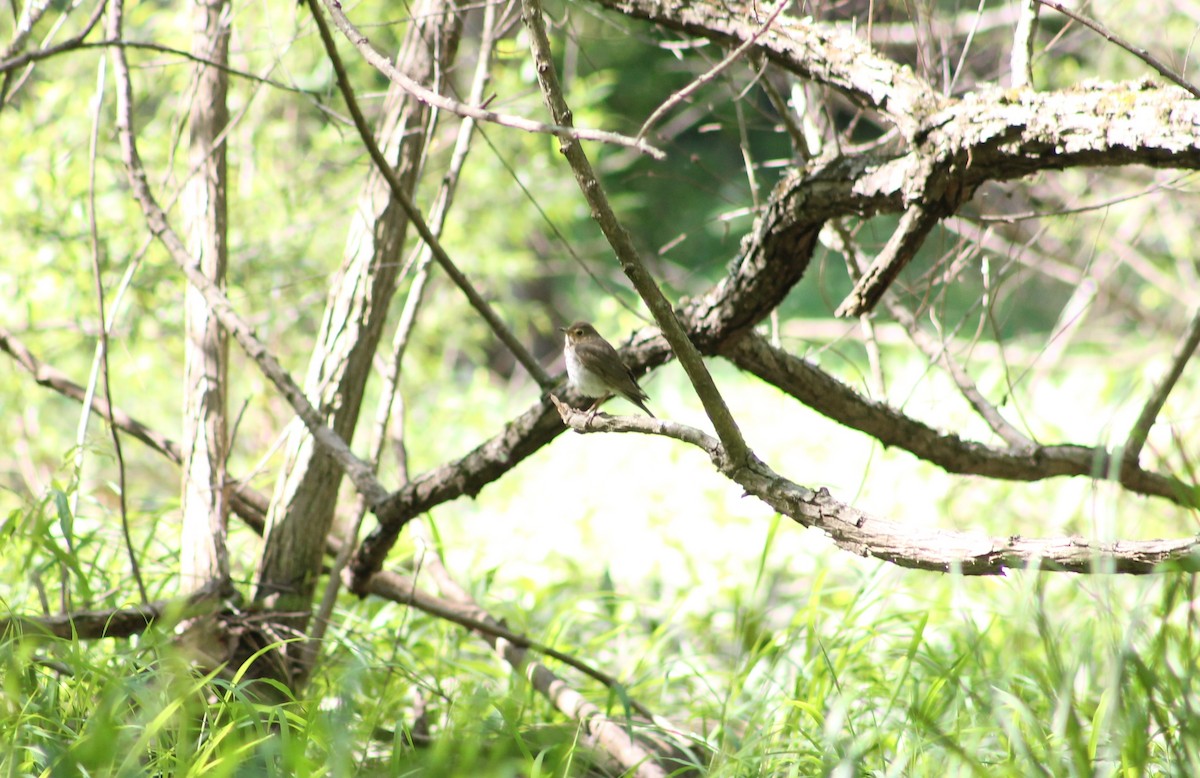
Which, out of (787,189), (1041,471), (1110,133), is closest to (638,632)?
(1041,471)

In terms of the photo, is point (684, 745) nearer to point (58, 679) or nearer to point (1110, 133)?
point (58, 679)

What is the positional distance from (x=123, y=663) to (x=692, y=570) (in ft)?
9.36

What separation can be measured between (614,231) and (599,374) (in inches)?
55.5

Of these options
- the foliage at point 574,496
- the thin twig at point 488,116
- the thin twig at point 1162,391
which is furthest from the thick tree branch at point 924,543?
the thin twig at point 1162,391

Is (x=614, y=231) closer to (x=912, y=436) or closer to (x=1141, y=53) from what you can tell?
(x=1141, y=53)

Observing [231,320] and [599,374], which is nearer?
[231,320]

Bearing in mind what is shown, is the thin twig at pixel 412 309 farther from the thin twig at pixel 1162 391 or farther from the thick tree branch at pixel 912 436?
the thin twig at pixel 1162 391

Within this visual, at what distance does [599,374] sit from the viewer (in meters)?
3.07

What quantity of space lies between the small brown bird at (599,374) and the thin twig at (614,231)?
0.90m

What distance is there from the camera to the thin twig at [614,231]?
160 centimetres

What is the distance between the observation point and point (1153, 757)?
84.7 inches

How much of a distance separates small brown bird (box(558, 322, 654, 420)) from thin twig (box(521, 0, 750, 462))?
2.96 ft

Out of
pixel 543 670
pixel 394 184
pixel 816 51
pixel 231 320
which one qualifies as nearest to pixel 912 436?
pixel 816 51

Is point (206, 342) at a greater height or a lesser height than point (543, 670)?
greater
